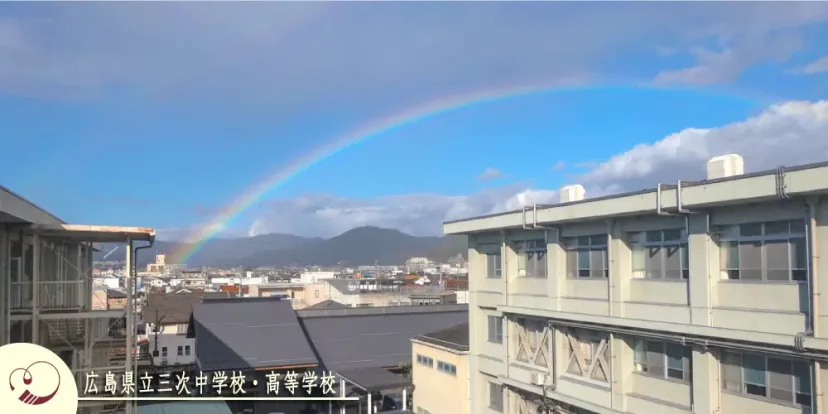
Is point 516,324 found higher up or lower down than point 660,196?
lower down

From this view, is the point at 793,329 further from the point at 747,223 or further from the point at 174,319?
the point at 174,319

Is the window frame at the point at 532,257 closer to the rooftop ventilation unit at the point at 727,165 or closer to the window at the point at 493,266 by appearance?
the window at the point at 493,266

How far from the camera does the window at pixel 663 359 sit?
10.2 metres

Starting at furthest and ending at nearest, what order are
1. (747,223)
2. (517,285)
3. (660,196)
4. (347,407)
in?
(347,407)
(517,285)
(660,196)
(747,223)

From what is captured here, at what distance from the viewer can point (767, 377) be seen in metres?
8.82

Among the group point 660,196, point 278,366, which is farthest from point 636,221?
point 278,366

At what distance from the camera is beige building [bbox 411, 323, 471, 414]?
1670 centimetres

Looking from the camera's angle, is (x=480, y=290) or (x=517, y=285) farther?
(x=480, y=290)

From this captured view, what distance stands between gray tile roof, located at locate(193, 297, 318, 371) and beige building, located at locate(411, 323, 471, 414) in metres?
4.41

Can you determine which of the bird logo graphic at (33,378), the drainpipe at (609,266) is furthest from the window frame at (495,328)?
the bird logo graphic at (33,378)

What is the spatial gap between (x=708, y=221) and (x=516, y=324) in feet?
20.0

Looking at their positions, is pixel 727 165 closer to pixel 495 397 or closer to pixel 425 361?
pixel 495 397

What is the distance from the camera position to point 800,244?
8.26 metres

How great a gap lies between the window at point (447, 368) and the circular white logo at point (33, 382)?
1106cm
